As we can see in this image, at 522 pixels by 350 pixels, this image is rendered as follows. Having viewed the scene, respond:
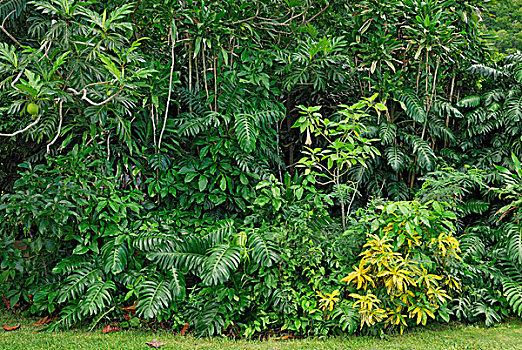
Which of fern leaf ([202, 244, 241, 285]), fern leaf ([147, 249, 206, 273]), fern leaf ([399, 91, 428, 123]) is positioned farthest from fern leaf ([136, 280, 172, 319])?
fern leaf ([399, 91, 428, 123])

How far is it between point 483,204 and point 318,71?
2.12 meters

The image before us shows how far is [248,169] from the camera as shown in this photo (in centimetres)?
413

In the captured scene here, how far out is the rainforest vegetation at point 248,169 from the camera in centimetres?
346

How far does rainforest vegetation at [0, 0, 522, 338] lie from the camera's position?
3455 millimetres

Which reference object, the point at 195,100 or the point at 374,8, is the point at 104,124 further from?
the point at 374,8

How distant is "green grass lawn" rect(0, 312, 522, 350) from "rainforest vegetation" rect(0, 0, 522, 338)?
12 centimetres

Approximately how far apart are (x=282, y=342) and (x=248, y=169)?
1.59m

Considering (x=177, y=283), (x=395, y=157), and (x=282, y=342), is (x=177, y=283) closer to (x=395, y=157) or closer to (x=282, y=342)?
(x=282, y=342)

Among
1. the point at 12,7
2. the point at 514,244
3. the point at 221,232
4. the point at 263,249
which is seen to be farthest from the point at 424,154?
the point at 12,7

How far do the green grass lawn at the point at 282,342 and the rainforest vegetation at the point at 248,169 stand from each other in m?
0.12

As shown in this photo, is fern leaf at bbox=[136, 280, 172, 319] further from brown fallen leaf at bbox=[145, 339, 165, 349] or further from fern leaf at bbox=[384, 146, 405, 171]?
fern leaf at bbox=[384, 146, 405, 171]

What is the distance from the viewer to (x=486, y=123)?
454cm

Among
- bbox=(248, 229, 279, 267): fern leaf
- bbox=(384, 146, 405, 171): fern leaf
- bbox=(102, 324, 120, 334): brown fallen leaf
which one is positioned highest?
bbox=(384, 146, 405, 171): fern leaf

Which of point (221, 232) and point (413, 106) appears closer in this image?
point (221, 232)
